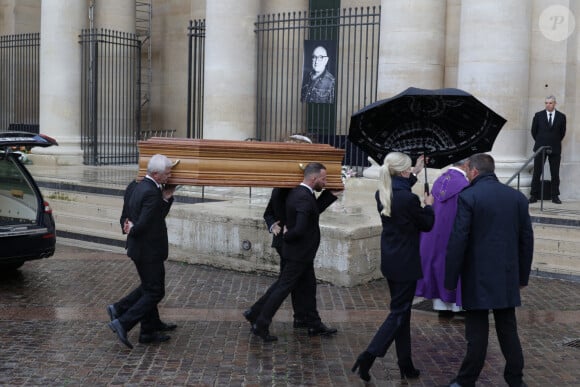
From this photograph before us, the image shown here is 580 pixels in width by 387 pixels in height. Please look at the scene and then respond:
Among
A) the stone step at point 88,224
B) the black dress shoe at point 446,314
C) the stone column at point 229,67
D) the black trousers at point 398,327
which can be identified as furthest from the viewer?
A: the stone column at point 229,67

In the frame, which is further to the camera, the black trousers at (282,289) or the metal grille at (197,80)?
the metal grille at (197,80)

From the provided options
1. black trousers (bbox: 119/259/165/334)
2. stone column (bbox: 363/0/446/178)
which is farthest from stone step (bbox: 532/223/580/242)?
black trousers (bbox: 119/259/165/334)

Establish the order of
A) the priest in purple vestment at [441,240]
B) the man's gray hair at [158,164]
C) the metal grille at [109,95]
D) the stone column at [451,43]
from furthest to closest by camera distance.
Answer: the metal grille at [109,95]
the stone column at [451,43]
the priest in purple vestment at [441,240]
the man's gray hair at [158,164]

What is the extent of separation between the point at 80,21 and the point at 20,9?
16.5 feet

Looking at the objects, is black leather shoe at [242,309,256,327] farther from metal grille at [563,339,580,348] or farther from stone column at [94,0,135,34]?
stone column at [94,0,135,34]

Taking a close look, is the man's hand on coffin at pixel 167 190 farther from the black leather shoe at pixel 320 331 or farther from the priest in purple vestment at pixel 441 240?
the priest in purple vestment at pixel 441 240

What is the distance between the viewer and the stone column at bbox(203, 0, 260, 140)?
1527 centimetres

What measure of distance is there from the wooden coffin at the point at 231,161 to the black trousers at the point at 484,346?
2.17 metres

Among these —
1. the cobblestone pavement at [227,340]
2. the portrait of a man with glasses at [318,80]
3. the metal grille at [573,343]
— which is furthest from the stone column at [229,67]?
the metal grille at [573,343]

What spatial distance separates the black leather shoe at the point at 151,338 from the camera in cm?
718

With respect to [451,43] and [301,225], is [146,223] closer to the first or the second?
[301,225]

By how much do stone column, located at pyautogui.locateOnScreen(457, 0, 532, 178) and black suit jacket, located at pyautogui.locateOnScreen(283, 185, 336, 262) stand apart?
221 inches

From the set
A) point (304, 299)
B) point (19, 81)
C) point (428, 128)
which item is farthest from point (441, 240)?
point (19, 81)

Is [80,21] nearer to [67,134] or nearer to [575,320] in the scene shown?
[67,134]
